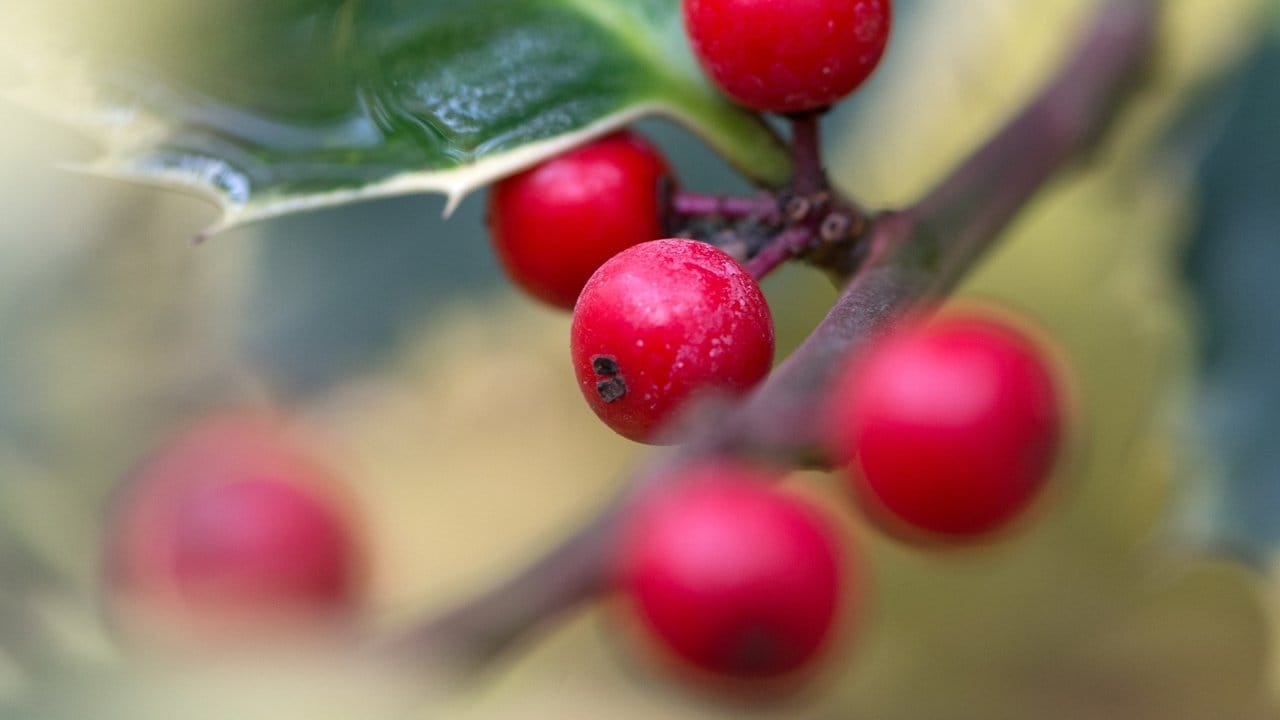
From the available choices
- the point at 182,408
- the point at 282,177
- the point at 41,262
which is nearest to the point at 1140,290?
the point at 282,177

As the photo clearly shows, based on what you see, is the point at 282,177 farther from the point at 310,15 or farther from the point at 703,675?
the point at 703,675

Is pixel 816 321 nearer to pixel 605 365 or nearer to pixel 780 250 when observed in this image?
pixel 780 250

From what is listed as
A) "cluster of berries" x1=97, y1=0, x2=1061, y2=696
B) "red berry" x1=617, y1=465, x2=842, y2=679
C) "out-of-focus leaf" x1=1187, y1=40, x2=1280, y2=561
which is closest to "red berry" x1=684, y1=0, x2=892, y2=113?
"cluster of berries" x1=97, y1=0, x2=1061, y2=696

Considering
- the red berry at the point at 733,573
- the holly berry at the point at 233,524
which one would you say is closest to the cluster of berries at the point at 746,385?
the red berry at the point at 733,573

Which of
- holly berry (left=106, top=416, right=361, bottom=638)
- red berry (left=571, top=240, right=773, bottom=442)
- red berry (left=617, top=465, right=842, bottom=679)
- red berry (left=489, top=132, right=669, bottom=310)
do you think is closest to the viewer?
red berry (left=617, top=465, right=842, bottom=679)

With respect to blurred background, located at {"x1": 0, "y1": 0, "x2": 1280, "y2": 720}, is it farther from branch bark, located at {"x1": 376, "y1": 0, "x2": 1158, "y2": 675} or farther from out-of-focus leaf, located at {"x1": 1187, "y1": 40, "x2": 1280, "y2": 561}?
branch bark, located at {"x1": 376, "y1": 0, "x2": 1158, "y2": 675}
